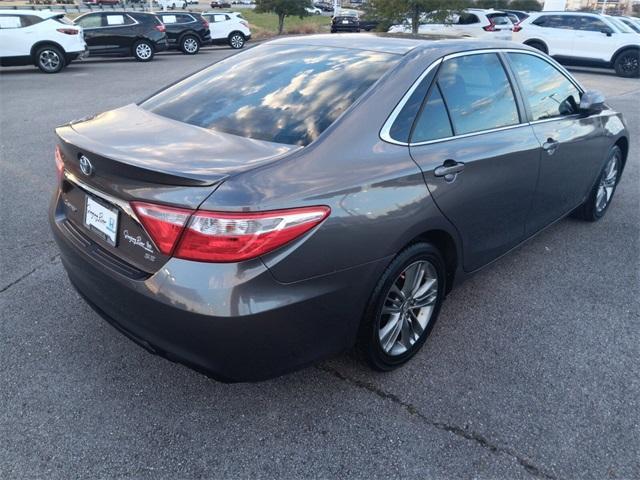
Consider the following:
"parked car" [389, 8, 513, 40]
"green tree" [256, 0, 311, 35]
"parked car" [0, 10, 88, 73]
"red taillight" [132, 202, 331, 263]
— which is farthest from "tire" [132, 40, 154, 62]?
"red taillight" [132, 202, 331, 263]

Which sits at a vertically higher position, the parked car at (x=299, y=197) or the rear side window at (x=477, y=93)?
the rear side window at (x=477, y=93)

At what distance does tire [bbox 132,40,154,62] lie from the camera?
56.2 ft

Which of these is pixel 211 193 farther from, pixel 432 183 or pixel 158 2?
pixel 158 2

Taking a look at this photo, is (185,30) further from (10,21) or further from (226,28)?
(10,21)

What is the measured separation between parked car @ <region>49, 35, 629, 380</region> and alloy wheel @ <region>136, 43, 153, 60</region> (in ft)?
51.9

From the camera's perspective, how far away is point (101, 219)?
89.5 inches

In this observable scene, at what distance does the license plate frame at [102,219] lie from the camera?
2.19 meters

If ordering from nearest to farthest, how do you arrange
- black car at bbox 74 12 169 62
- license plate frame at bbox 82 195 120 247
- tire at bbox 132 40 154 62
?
license plate frame at bbox 82 195 120 247 → black car at bbox 74 12 169 62 → tire at bbox 132 40 154 62

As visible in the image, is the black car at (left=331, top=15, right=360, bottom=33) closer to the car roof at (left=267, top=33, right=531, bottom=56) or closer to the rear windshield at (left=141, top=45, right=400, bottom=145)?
the car roof at (left=267, top=33, right=531, bottom=56)

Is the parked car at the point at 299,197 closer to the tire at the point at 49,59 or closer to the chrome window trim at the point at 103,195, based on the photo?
the chrome window trim at the point at 103,195

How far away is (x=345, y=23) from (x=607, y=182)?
26611 millimetres

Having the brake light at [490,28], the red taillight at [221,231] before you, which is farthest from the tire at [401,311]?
the brake light at [490,28]

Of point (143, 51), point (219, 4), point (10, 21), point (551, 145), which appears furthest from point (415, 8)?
point (219, 4)

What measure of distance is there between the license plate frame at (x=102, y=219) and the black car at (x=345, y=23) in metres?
28.7
